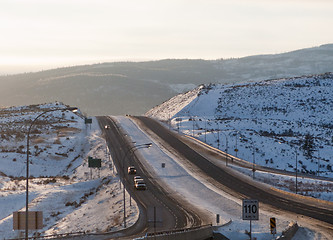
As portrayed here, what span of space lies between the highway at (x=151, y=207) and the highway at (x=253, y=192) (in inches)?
439

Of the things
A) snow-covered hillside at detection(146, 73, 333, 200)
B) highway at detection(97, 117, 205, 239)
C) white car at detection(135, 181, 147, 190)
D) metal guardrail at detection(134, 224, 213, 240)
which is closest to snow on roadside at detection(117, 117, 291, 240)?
highway at detection(97, 117, 205, 239)

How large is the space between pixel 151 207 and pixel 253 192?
1567 inches

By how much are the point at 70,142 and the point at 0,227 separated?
235 feet

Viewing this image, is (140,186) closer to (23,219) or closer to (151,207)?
(151,207)

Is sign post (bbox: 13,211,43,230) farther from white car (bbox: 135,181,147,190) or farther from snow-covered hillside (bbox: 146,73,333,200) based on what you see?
snow-covered hillside (bbox: 146,73,333,200)

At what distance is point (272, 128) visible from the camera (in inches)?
6152

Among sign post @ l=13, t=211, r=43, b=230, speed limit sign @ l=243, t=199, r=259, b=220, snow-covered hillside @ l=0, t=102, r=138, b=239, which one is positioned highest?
sign post @ l=13, t=211, r=43, b=230

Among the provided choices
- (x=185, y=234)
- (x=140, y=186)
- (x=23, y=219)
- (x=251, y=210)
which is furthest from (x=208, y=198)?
(x=23, y=219)

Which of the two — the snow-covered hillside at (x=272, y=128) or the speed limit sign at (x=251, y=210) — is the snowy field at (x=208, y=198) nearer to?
the speed limit sign at (x=251, y=210)

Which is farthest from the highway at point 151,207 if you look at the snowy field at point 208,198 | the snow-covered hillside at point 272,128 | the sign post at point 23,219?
the snow-covered hillside at point 272,128

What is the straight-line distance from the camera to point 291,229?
56688 millimetres

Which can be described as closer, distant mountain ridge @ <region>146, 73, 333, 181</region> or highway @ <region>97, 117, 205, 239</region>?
highway @ <region>97, 117, 205, 239</region>

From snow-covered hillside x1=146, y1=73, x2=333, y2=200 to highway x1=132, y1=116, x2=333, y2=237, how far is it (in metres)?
7.14

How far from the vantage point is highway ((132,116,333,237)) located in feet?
223
